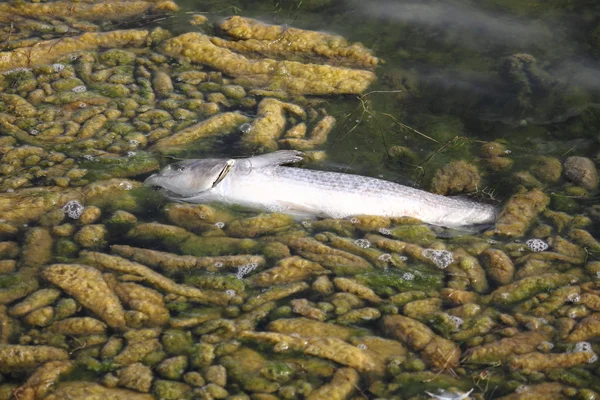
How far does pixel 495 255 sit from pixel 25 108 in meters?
4.30

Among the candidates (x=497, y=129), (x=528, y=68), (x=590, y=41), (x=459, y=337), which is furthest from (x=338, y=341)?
(x=590, y=41)

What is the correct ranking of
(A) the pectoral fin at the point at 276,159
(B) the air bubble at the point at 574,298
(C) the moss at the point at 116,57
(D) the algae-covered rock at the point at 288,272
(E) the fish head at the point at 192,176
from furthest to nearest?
1. (C) the moss at the point at 116,57
2. (A) the pectoral fin at the point at 276,159
3. (E) the fish head at the point at 192,176
4. (D) the algae-covered rock at the point at 288,272
5. (B) the air bubble at the point at 574,298

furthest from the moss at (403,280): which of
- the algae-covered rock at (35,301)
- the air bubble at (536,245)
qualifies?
the algae-covered rock at (35,301)

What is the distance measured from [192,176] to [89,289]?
1.38 m

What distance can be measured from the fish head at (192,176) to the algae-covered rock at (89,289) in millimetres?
1147

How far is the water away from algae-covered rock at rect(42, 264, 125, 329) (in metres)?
0.01

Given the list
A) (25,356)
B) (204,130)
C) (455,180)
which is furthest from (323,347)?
(204,130)

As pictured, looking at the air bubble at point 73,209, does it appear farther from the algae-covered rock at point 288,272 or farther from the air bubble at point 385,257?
the air bubble at point 385,257

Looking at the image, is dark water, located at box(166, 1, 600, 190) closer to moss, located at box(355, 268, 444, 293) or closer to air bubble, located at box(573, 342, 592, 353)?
moss, located at box(355, 268, 444, 293)

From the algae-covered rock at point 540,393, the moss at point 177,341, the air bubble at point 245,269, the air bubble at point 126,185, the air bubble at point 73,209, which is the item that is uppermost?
the algae-covered rock at point 540,393

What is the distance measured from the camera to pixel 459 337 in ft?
11.7

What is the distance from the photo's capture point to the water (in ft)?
11.1

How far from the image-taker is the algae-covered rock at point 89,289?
11.9 ft

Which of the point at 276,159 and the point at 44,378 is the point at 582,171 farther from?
the point at 44,378
